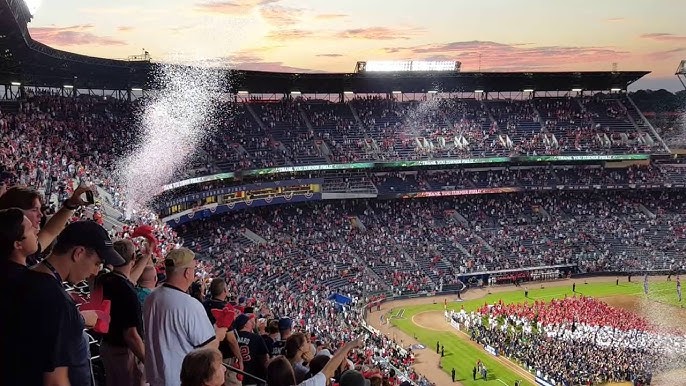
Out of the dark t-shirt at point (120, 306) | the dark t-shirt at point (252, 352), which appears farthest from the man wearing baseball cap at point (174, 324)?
the dark t-shirt at point (252, 352)

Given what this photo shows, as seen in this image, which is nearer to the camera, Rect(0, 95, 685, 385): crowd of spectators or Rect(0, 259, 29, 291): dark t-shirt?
Rect(0, 259, 29, 291): dark t-shirt

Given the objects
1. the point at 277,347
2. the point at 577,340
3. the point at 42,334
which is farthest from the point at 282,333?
the point at 577,340

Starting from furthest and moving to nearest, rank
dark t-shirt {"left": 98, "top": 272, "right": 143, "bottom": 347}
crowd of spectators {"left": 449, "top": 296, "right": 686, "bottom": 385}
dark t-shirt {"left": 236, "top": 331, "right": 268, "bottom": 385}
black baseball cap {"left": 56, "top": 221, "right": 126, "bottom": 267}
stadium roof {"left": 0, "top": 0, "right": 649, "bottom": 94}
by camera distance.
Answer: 1. crowd of spectators {"left": 449, "top": 296, "right": 686, "bottom": 385}
2. stadium roof {"left": 0, "top": 0, "right": 649, "bottom": 94}
3. dark t-shirt {"left": 236, "top": 331, "right": 268, "bottom": 385}
4. dark t-shirt {"left": 98, "top": 272, "right": 143, "bottom": 347}
5. black baseball cap {"left": 56, "top": 221, "right": 126, "bottom": 267}

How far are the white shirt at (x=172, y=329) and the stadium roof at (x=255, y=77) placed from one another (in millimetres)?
18519

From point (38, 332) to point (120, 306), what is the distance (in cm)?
205

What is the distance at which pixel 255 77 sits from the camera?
51500mm

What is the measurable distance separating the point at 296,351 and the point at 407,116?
54928 millimetres

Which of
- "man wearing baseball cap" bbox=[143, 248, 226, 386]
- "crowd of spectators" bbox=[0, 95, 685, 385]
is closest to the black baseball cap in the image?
"man wearing baseball cap" bbox=[143, 248, 226, 386]

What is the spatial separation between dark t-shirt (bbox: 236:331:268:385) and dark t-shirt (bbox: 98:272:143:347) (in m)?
1.65

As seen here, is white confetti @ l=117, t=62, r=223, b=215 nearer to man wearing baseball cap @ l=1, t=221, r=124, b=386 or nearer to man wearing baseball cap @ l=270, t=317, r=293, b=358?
man wearing baseball cap @ l=270, t=317, r=293, b=358

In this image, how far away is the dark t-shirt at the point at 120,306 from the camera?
229 inches

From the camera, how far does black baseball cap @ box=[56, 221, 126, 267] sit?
4.35 meters

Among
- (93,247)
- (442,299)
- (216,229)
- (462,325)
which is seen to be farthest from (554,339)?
(93,247)

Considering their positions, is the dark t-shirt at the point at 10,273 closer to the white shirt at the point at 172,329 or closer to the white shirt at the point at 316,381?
the white shirt at the point at 172,329
